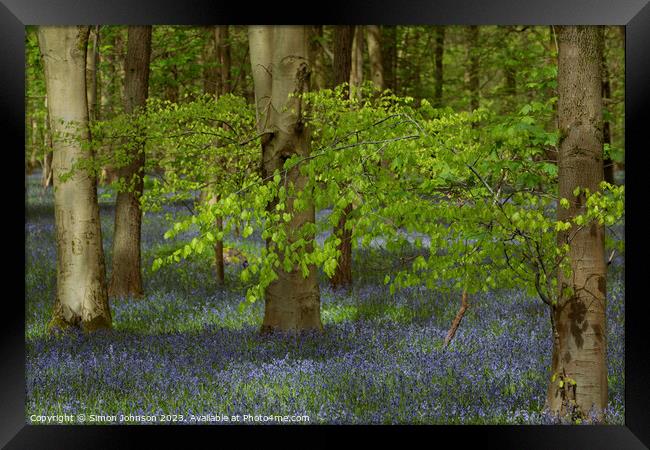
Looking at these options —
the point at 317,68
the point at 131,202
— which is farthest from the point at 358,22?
the point at 317,68

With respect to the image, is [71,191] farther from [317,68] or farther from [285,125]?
[317,68]

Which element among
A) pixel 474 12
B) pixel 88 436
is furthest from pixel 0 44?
pixel 474 12

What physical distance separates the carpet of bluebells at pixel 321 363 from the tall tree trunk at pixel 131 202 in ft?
1.81

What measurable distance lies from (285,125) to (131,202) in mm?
4599

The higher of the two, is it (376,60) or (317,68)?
(317,68)

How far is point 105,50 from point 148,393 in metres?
13.1

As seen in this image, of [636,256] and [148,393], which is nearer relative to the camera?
[636,256]

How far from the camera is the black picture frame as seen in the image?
493 cm

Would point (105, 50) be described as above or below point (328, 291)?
above

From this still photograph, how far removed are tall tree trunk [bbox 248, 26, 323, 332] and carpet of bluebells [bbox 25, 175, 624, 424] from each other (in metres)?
0.36

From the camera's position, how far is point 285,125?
791 centimetres

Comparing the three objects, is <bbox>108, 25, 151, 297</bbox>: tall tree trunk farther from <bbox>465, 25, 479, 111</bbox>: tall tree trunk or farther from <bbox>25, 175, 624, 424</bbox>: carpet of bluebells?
<bbox>465, 25, 479, 111</bbox>: tall tree trunk

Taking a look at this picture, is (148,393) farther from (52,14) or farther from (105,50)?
(105,50)

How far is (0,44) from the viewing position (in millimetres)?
5211
